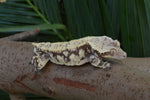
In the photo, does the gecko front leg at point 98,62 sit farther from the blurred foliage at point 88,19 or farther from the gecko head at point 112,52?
the blurred foliage at point 88,19

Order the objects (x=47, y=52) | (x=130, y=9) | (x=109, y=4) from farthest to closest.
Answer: (x=109, y=4) → (x=130, y=9) → (x=47, y=52)

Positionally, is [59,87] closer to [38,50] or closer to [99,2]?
[38,50]

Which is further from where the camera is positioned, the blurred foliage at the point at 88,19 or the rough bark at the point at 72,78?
the blurred foliage at the point at 88,19

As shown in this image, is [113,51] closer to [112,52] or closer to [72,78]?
[112,52]

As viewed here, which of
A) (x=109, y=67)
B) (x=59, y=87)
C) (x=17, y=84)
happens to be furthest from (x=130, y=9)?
(x=17, y=84)

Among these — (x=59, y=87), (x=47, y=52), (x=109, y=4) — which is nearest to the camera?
(x=59, y=87)

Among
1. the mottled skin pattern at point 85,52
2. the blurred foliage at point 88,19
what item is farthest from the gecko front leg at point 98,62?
the blurred foliage at point 88,19
